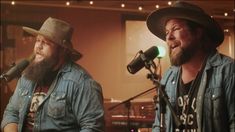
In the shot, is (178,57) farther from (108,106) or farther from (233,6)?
(233,6)

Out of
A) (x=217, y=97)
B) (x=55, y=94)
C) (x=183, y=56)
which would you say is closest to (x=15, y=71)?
(x=55, y=94)

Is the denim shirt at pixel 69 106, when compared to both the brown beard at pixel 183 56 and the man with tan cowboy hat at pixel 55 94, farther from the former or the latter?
the brown beard at pixel 183 56

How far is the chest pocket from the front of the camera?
8.57ft

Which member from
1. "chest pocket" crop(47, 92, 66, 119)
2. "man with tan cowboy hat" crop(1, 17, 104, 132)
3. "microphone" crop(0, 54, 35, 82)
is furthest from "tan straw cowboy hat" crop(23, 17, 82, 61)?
"chest pocket" crop(47, 92, 66, 119)

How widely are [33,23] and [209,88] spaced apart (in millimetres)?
3915

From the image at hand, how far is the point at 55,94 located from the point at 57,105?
0.25 feet

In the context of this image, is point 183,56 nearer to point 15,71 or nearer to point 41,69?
point 41,69

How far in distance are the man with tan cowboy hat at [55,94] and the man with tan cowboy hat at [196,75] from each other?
47cm

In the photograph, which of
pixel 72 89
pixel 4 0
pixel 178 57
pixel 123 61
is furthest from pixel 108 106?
pixel 178 57

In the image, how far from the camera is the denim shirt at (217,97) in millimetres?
2150

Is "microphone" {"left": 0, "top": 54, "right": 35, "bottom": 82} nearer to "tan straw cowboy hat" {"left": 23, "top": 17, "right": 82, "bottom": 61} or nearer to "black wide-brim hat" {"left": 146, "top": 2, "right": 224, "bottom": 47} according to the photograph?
"tan straw cowboy hat" {"left": 23, "top": 17, "right": 82, "bottom": 61}

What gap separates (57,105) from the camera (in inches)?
104

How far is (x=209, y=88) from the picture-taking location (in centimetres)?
222

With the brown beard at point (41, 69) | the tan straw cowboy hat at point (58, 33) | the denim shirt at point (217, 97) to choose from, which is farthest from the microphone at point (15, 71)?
the denim shirt at point (217, 97)
